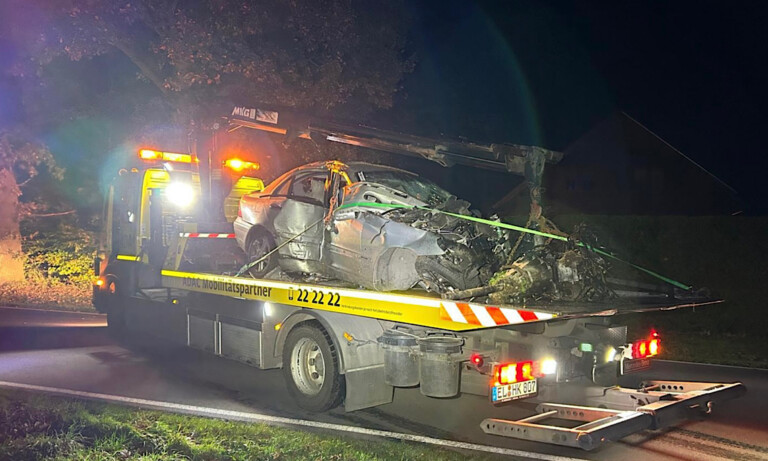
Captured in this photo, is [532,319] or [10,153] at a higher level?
[10,153]

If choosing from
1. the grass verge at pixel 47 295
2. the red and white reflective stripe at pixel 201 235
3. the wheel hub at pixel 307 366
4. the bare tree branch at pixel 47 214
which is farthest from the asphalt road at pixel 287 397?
the bare tree branch at pixel 47 214

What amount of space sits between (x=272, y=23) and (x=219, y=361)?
788 centimetres

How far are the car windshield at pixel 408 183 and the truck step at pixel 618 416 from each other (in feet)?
8.90

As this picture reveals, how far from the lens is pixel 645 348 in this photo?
281 inches

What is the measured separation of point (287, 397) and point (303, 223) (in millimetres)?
2145

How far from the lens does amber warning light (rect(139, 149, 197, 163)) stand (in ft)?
40.7

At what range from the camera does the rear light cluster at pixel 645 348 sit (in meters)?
7.02

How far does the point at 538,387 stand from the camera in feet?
21.4

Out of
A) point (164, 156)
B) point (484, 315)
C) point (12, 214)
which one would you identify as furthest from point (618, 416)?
point (12, 214)

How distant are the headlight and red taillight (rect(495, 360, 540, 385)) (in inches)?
298

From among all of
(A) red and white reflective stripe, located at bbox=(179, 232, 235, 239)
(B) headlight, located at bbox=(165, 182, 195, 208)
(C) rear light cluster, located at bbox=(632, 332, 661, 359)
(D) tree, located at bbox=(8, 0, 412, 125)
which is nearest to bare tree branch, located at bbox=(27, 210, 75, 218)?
(D) tree, located at bbox=(8, 0, 412, 125)

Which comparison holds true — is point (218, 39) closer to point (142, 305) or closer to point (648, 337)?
point (142, 305)

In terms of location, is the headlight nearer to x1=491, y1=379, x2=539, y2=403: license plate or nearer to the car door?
the car door

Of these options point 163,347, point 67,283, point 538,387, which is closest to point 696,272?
point 538,387
